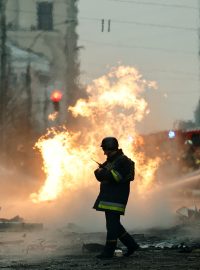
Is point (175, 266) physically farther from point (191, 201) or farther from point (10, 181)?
point (10, 181)

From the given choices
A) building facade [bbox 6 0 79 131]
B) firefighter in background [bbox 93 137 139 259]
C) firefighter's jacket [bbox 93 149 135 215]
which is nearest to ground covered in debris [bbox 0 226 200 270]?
firefighter in background [bbox 93 137 139 259]

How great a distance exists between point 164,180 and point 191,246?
714 inches

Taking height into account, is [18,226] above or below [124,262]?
above

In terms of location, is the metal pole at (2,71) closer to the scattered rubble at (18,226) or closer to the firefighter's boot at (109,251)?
the scattered rubble at (18,226)

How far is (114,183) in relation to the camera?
8.68m

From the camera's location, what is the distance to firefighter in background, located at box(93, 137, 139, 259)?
8.59 m

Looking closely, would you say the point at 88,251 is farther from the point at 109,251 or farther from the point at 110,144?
the point at 110,144

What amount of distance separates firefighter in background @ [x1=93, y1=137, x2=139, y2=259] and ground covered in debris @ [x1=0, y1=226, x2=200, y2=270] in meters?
0.24

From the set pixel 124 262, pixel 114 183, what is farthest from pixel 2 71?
pixel 124 262

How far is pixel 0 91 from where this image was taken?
56812 mm

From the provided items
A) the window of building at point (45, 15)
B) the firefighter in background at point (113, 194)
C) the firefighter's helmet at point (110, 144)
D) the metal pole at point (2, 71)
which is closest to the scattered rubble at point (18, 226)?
the firefighter in background at point (113, 194)

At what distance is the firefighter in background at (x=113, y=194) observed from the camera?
859cm

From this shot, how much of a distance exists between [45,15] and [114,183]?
6231cm

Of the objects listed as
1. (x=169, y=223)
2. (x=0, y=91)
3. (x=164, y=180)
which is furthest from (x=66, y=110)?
(x=169, y=223)
